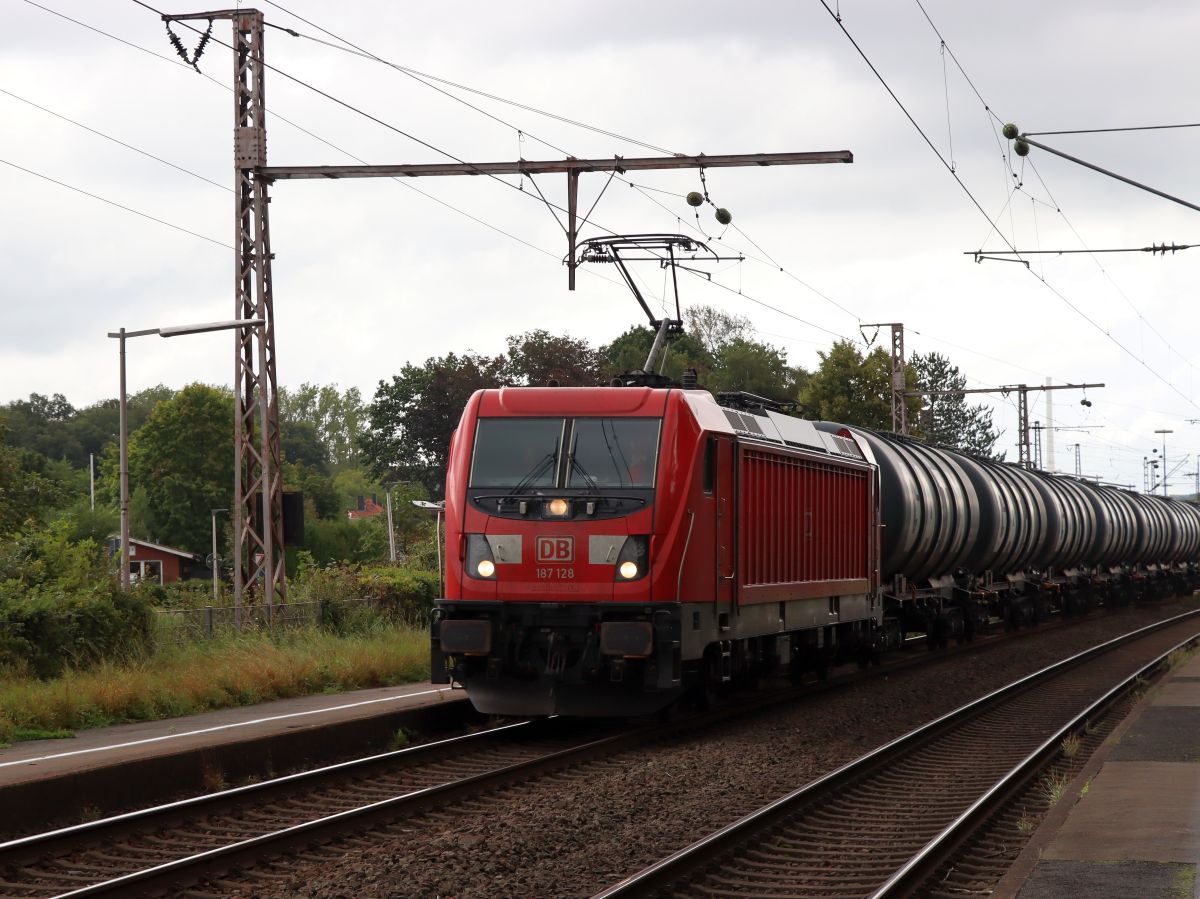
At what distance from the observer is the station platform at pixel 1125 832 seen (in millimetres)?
7637

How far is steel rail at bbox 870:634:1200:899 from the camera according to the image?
8273 mm

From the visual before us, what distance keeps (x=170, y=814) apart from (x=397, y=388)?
250ft

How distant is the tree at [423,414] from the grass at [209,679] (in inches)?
1650

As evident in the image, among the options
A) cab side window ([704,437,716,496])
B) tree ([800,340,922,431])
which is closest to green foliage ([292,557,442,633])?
cab side window ([704,437,716,496])

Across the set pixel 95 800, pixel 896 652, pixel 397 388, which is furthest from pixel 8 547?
pixel 397 388

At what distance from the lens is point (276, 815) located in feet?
34.9

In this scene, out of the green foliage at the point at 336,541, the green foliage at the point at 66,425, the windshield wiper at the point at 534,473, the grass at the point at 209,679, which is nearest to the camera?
the grass at the point at 209,679

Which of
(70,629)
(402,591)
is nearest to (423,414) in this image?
(402,591)

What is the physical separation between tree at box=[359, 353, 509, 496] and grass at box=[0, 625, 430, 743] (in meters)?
41.9

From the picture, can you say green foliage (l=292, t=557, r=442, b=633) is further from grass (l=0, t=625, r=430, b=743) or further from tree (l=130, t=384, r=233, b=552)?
tree (l=130, t=384, r=233, b=552)

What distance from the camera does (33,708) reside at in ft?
45.6

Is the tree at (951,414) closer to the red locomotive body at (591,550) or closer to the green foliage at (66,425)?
the green foliage at (66,425)

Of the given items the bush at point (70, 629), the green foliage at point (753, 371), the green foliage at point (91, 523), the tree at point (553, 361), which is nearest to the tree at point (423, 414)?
the tree at point (553, 361)

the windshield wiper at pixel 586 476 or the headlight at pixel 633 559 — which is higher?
the windshield wiper at pixel 586 476
